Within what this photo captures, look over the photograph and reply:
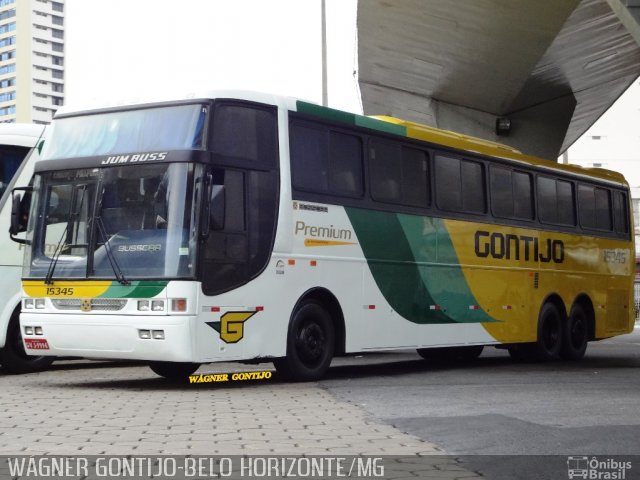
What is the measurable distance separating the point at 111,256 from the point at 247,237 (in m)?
1.49

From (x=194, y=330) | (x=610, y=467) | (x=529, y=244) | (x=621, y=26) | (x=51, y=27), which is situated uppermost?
(x=51, y=27)

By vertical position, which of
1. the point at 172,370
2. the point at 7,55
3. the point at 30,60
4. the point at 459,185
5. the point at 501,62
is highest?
the point at 7,55

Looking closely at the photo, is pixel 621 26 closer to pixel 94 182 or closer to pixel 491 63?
pixel 491 63

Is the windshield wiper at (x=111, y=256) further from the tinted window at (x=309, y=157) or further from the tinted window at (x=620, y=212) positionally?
the tinted window at (x=620, y=212)

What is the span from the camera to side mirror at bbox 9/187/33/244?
13898mm

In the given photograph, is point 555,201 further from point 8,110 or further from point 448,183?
point 8,110

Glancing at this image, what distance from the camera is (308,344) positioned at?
551 inches

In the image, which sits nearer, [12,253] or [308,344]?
[308,344]

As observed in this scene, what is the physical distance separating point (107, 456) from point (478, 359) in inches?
561

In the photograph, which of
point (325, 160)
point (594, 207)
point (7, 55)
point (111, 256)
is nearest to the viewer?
point (111, 256)

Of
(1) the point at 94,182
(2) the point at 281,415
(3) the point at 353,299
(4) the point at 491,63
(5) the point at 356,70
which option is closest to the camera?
(2) the point at 281,415

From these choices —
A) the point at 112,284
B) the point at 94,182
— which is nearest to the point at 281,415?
the point at 112,284

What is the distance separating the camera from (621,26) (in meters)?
23.6

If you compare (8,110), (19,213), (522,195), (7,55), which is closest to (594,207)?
(522,195)
